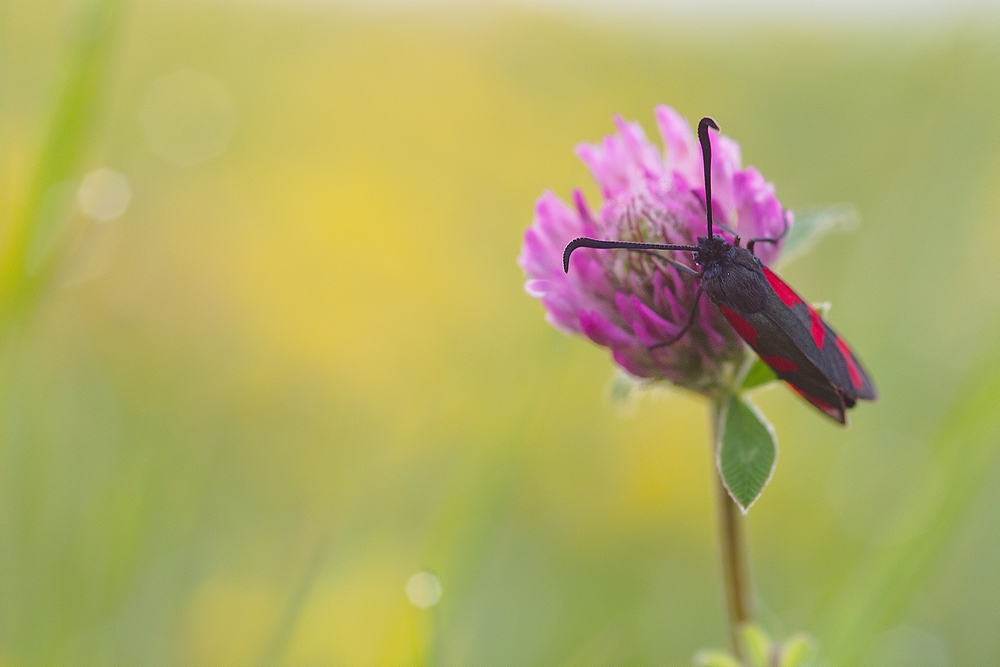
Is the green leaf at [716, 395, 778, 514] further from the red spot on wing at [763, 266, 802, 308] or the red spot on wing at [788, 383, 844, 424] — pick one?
the red spot on wing at [763, 266, 802, 308]

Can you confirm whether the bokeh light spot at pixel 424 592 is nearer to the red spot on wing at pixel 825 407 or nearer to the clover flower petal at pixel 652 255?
the clover flower petal at pixel 652 255

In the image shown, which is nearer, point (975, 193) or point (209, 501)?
point (209, 501)

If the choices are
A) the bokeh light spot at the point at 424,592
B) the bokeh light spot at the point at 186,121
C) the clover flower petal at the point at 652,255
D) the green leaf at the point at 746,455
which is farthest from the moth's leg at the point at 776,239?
the bokeh light spot at the point at 186,121

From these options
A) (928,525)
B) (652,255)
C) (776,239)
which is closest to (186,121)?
(652,255)

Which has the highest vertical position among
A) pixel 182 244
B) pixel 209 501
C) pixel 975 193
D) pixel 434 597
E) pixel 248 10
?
pixel 248 10

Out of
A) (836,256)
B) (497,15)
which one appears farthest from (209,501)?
(497,15)

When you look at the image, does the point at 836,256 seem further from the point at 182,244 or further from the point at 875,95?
the point at 182,244
